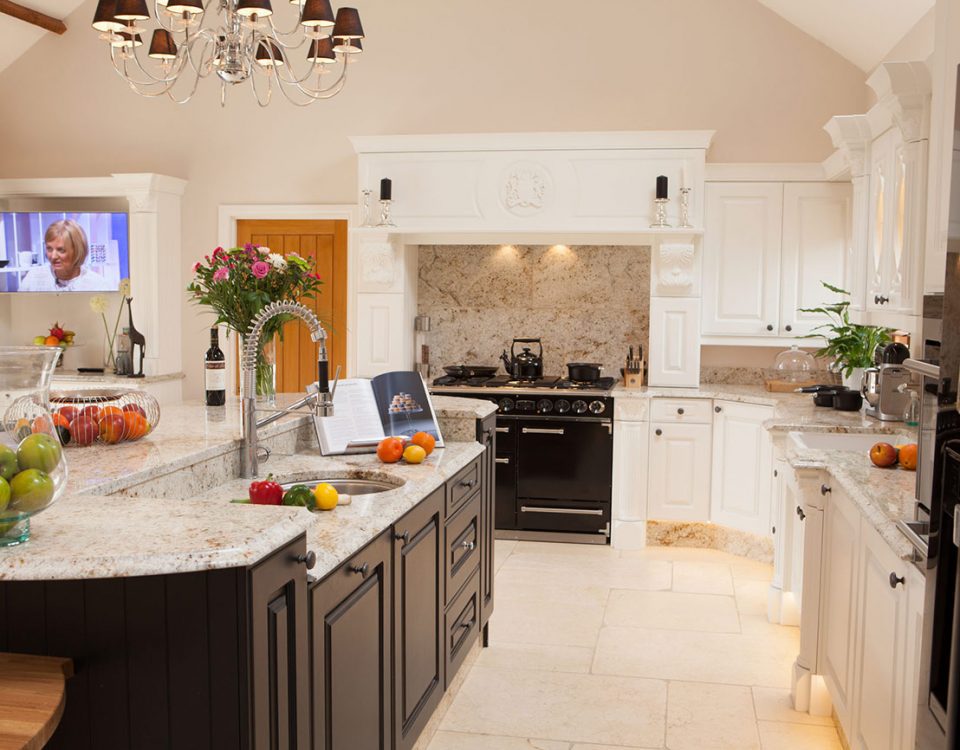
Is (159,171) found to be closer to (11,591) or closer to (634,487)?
(634,487)

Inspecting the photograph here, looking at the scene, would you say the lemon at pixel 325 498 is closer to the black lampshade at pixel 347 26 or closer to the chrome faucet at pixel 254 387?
the chrome faucet at pixel 254 387

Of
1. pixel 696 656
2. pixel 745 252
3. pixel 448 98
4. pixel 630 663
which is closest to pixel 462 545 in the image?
pixel 630 663

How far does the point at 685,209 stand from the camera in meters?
6.09

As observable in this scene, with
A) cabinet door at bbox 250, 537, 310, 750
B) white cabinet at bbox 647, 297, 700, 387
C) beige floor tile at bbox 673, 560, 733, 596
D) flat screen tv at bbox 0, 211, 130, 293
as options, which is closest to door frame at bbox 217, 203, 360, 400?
flat screen tv at bbox 0, 211, 130, 293

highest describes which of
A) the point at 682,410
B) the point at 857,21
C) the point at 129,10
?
the point at 857,21

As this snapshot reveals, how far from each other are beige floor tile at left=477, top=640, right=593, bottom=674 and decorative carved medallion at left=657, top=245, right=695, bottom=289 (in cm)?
267

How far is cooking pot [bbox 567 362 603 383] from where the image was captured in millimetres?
6352

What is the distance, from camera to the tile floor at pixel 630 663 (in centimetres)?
356

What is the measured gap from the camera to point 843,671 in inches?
127

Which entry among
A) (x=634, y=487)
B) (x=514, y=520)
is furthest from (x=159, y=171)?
(x=634, y=487)

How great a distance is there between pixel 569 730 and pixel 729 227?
12.1 ft

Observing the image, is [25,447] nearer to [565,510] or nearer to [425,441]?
[425,441]

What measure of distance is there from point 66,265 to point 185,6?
4319mm

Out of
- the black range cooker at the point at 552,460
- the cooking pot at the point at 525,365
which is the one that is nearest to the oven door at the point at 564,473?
the black range cooker at the point at 552,460
